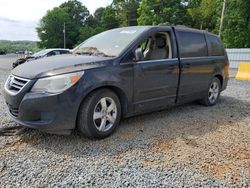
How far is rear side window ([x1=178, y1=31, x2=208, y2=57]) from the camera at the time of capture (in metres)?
5.24

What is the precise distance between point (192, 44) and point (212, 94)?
1.47m

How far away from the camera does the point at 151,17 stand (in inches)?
1725

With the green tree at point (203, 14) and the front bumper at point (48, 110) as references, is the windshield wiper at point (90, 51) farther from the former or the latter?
the green tree at point (203, 14)

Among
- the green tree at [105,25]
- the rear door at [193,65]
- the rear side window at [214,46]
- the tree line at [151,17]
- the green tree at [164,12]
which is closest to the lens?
the rear door at [193,65]

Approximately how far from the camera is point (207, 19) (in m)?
41.3

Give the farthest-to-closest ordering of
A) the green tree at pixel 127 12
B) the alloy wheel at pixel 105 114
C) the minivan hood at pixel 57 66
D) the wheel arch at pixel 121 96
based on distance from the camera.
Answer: the green tree at pixel 127 12, the wheel arch at pixel 121 96, the alloy wheel at pixel 105 114, the minivan hood at pixel 57 66

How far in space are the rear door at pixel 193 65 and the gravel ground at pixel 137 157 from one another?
858mm

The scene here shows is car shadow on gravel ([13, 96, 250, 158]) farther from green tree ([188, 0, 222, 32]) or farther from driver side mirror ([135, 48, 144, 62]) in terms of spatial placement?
green tree ([188, 0, 222, 32])

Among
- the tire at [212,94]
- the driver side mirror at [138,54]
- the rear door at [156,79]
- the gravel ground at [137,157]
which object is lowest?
the gravel ground at [137,157]

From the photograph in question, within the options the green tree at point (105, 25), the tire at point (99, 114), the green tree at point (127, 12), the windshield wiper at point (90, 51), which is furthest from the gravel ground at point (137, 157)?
the green tree at point (105, 25)

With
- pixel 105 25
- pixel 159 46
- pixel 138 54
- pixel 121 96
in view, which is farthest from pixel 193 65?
pixel 105 25

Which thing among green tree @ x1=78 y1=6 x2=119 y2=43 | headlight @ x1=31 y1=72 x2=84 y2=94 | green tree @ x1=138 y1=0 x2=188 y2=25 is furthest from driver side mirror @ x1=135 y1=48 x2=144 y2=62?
green tree @ x1=78 y1=6 x2=119 y2=43

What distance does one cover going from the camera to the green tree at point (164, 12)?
42.5 meters

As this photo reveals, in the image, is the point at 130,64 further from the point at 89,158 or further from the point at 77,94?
the point at 89,158
